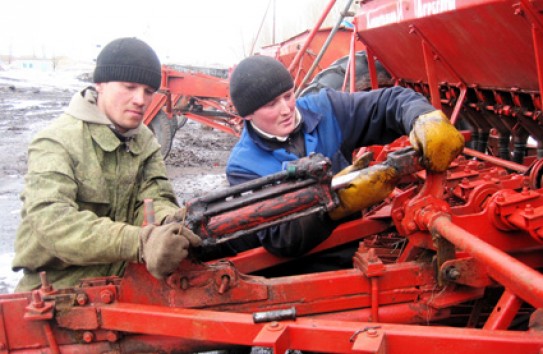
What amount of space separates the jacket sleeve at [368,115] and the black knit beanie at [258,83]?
36 centimetres

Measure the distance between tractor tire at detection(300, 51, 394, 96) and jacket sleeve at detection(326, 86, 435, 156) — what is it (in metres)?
2.25

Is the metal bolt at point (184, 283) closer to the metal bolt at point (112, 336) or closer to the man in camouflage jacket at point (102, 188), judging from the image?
the man in camouflage jacket at point (102, 188)

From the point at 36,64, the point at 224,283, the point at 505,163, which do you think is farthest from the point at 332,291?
the point at 36,64

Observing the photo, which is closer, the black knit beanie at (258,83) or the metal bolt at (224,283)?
the metal bolt at (224,283)

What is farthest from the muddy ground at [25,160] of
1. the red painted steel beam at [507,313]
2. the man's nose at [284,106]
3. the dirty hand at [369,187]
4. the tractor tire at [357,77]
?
the red painted steel beam at [507,313]

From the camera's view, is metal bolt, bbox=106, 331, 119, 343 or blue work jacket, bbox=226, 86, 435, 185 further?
blue work jacket, bbox=226, 86, 435, 185

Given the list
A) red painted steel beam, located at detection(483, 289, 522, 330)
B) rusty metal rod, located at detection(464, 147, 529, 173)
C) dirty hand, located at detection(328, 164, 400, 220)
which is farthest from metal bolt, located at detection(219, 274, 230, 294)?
rusty metal rod, located at detection(464, 147, 529, 173)

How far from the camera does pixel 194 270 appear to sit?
79.3 inches

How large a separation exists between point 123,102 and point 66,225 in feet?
2.10

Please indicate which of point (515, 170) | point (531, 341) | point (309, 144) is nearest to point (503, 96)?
point (515, 170)

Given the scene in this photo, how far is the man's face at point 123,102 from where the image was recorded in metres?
2.30

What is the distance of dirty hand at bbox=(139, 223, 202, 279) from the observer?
68.7 inches

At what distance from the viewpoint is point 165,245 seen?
174 cm

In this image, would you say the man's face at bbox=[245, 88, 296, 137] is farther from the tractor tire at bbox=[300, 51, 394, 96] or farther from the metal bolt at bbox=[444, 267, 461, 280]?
the tractor tire at bbox=[300, 51, 394, 96]
